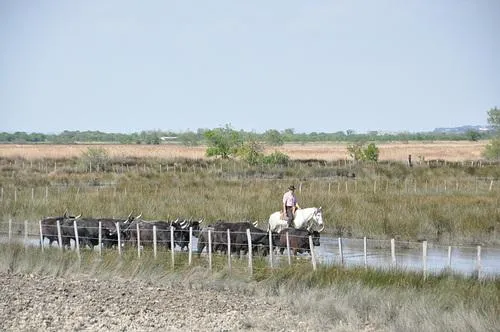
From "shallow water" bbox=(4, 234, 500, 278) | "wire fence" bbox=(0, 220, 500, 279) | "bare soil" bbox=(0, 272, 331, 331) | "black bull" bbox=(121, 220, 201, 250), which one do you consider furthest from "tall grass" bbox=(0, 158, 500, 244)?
"bare soil" bbox=(0, 272, 331, 331)

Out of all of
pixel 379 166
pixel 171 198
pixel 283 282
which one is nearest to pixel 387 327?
pixel 283 282

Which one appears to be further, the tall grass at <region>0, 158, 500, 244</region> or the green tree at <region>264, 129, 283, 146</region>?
the green tree at <region>264, 129, 283, 146</region>

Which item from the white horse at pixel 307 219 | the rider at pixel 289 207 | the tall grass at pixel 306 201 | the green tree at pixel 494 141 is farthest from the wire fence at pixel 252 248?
the green tree at pixel 494 141

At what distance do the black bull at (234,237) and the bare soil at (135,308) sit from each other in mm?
4519

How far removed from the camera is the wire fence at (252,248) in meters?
26.4

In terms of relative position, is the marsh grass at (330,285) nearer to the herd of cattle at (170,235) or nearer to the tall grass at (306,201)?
the herd of cattle at (170,235)

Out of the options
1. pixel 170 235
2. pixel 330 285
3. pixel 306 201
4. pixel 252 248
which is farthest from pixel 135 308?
pixel 306 201

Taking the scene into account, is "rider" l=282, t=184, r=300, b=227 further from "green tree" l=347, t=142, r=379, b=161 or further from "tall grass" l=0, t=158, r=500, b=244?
"green tree" l=347, t=142, r=379, b=161

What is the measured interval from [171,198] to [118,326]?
87.9 feet

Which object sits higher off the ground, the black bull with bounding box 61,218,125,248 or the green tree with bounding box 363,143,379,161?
the black bull with bounding box 61,218,125,248

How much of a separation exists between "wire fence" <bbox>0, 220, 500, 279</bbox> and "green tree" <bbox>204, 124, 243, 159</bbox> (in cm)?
6539

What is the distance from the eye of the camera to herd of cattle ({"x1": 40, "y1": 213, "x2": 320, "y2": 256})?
28.7m

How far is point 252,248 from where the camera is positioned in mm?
28734

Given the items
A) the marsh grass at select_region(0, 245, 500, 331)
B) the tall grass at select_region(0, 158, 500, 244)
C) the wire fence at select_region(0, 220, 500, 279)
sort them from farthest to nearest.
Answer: the tall grass at select_region(0, 158, 500, 244) → the wire fence at select_region(0, 220, 500, 279) → the marsh grass at select_region(0, 245, 500, 331)
